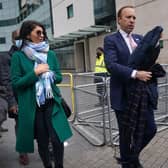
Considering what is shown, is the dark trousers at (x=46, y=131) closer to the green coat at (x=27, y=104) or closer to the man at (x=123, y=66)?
the green coat at (x=27, y=104)

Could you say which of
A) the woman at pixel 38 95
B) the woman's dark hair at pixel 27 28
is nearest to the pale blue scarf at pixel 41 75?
the woman at pixel 38 95

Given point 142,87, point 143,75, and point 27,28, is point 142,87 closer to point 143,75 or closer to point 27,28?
point 143,75

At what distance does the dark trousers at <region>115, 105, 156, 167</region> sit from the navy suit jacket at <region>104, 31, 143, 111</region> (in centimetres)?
16

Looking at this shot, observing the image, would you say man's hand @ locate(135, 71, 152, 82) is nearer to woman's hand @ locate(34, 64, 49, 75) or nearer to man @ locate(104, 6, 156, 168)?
man @ locate(104, 6, 156, 168)

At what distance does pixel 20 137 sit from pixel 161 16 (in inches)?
822

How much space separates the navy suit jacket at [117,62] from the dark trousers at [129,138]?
0.16 m

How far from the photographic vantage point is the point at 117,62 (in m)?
3.92

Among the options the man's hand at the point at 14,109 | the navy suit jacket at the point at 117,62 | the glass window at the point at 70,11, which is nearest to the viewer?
the navy suit jacket at the point at 117,62

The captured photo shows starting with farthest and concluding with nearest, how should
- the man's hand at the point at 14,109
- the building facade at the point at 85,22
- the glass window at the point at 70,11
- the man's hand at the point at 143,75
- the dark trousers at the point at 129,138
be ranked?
the glass window at the point at 70,11 < the building facade at the point at 85,22 < the man's hand at the point at 14,109 < the dark trousers at the point at 129,138 < the man's hand at the point at 143,75

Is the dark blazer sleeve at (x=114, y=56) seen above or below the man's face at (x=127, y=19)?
below

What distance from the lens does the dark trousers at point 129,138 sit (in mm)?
4020

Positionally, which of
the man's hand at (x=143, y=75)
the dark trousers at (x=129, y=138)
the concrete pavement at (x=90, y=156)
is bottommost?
the concrete pavement at (x=90, y=156)

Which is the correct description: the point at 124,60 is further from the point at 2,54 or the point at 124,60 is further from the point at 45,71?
the point at 2,54

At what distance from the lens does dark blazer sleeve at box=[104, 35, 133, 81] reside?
3828 mm
